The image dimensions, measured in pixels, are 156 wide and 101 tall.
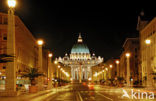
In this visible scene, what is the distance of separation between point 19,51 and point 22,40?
525 cm

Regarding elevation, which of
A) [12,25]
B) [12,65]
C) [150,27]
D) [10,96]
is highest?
[150,27]

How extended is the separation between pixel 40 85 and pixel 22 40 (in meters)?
29.6

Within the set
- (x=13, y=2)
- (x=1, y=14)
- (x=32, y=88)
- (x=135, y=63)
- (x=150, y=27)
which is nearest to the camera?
(x=13, y=2)

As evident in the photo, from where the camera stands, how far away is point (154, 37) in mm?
68625

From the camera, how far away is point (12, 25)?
96.1 feet

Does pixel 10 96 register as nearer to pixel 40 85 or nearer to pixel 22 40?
pixel 40 85

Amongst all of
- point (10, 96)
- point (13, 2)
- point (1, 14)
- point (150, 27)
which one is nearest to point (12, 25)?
point (13, 2)

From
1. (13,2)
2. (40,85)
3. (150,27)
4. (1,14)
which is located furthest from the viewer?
(150,27)

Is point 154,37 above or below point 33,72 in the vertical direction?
above

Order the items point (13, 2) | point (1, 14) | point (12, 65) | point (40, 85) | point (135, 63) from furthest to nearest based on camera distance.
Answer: point (135, 63), point (1, 14), point (40, 85), point (12, 65), point (13, 2)

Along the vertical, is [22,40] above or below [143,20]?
below

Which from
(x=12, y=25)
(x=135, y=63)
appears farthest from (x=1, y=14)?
(x=135, y=63)

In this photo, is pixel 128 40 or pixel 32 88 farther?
pixel 128 40

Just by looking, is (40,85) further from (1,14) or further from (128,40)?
(128,40)
